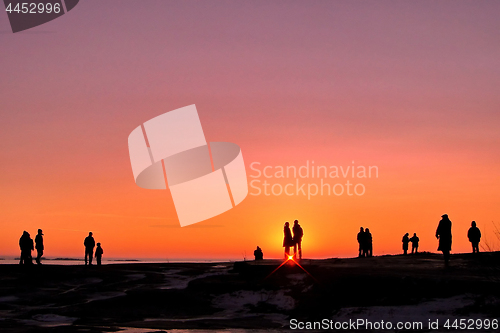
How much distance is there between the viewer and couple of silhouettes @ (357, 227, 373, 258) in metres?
30.9

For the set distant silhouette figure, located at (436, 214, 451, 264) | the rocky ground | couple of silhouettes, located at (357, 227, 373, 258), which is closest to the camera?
the rocky ground

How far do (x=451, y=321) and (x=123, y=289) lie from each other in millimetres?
13177

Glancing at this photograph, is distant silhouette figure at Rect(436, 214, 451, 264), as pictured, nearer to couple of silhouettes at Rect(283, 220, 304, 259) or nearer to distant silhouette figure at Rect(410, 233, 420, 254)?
couple of silhouettes at Rect(283, 220, 304, 259)

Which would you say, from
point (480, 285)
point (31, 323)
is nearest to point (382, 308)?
point (480, 285)

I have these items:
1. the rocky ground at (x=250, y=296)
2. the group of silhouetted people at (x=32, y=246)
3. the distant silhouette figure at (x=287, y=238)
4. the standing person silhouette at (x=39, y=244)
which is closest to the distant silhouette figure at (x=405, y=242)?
the rocky ground at (x=250, y=296)

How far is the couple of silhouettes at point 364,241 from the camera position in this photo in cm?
3094

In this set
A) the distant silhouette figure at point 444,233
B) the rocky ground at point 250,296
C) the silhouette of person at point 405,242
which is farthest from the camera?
the silhouette of person at point 405,242

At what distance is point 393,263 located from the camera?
2364 centimetres

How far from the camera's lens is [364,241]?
30.9m

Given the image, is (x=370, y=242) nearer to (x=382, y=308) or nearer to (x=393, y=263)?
(x=393, y=263)

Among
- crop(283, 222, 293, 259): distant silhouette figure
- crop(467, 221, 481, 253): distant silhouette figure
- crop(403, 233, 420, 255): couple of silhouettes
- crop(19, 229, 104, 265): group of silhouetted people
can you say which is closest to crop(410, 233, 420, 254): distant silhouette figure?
crop(403, 233, 420, 255): couple of silhouettes

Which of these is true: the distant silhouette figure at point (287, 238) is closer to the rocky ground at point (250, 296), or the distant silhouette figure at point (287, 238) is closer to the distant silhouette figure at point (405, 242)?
the rocky ground at point (250, 296)

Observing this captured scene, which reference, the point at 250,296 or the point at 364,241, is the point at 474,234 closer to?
the point at 364,241

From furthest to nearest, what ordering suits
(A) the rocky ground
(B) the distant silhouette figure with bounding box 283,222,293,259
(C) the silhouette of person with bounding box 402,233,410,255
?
(C) the silhouette of person with bounding box 402,233,410,255, (B) the distant silhouette figure with bounding box 283,222,293,259, (A) the rocky ground
